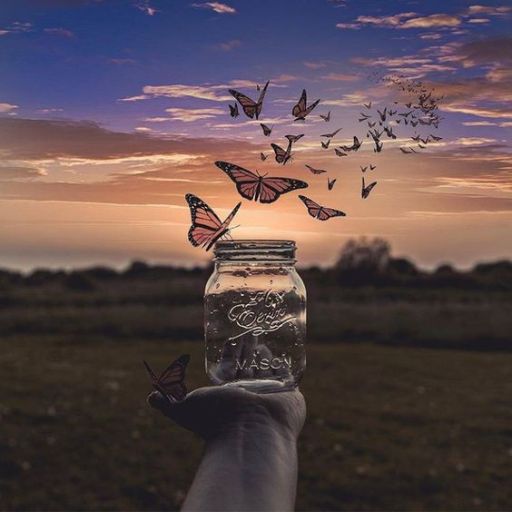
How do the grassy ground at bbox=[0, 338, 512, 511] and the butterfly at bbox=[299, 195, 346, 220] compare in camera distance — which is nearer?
the butterfly at bbox=[299, 195, 346, 220]

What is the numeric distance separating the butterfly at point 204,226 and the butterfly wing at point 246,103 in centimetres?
49

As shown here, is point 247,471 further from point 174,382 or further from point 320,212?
point 320,212

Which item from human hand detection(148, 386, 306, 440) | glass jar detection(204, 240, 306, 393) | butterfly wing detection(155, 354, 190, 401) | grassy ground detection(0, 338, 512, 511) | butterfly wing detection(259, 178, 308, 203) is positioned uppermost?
butterfly wing detection(259, 178, 308, 203)

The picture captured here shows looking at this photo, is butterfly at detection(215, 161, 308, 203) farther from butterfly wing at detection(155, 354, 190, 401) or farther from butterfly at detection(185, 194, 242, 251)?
butterfly wing at detection(155, 354, 190, 401)

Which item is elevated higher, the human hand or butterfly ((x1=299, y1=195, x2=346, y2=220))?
butterfly ((x1=299, y1=195, x2=346, y2=220))

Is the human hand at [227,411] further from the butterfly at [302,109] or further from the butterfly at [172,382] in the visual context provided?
the butterfly at [302,109]

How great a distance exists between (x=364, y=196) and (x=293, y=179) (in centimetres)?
30

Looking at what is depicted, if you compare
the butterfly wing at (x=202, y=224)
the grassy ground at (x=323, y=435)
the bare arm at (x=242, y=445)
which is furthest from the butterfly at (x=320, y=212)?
the grassy ground at (x=323, y=435)

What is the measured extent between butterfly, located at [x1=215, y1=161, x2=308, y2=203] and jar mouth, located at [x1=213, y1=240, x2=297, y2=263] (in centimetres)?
33

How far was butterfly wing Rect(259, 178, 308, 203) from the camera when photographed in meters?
3.19

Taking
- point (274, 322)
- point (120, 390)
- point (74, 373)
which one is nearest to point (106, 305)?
point (74, 373)

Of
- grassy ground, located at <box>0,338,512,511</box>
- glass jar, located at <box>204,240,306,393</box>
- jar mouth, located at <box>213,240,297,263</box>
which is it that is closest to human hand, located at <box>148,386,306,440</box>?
glass jar, located at <box>204,240,306,393</box>

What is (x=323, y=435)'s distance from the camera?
11453 millimetres

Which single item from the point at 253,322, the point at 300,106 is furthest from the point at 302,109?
the point at 253,322
